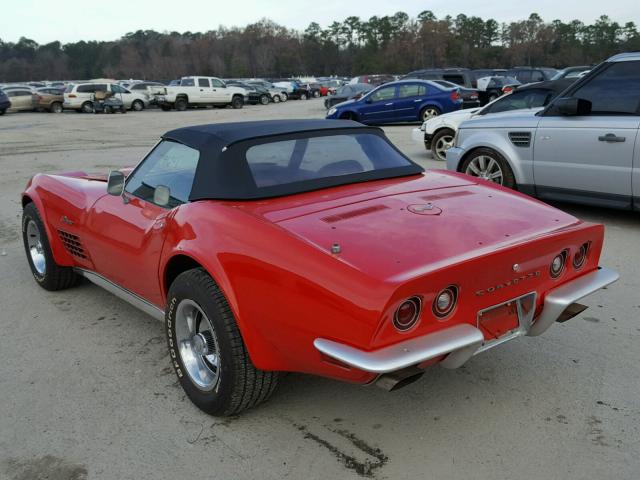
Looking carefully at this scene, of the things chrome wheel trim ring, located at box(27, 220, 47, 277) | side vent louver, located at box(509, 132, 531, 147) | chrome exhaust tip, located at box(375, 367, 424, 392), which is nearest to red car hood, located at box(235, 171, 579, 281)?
chrome exhaust tip, located at box(375, 367, 424, 392)

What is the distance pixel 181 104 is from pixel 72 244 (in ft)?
102

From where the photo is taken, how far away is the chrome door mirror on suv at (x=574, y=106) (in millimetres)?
6316

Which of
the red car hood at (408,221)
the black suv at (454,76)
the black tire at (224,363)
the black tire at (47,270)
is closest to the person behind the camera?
the red car hood at (408,221)

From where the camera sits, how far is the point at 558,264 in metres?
3.03

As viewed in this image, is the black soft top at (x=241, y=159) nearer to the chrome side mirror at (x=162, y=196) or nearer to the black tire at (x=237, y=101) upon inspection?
the chrome side mirror at (x=162, y=196)

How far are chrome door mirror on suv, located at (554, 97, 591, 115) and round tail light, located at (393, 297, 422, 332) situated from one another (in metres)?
4.73

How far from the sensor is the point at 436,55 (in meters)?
112

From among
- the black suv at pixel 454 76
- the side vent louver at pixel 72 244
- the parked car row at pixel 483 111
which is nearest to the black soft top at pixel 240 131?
the side vent louver at pixel 72 244

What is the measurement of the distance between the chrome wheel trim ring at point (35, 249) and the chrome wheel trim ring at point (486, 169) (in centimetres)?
490

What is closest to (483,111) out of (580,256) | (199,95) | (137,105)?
(580,256)

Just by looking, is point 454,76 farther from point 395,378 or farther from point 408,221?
point 395,378

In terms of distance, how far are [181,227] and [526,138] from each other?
16.3 ft

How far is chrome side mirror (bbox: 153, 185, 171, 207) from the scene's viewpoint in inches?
137

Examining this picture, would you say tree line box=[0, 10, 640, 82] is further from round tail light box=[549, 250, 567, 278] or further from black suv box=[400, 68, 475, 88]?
round tail light box=[549, 250, 567, 278]
